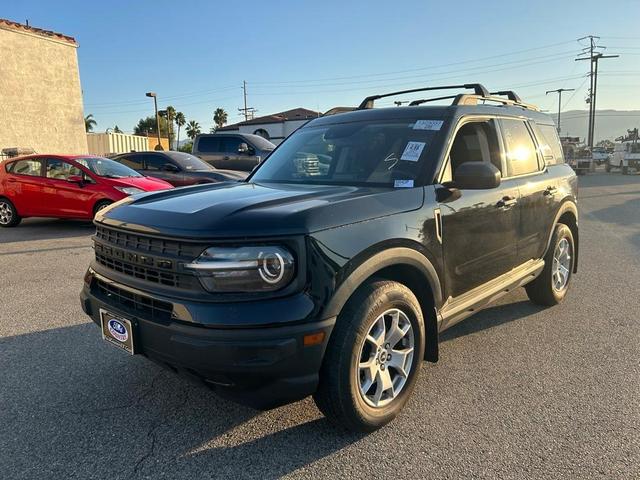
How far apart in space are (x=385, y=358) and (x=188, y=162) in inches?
415

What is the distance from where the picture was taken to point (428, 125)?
11.4 feet

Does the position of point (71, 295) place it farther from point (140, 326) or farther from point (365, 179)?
point (365, 179)

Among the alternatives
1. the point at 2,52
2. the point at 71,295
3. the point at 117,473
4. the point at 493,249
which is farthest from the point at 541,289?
the point at 2,52

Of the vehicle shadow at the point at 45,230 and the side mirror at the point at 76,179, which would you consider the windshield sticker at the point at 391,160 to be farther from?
the side mirror at the point at 76,179

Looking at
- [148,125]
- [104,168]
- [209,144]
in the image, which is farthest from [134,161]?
[148,125]

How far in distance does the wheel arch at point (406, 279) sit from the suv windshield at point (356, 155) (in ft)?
1.85

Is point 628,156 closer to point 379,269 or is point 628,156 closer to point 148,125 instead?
point 379,269

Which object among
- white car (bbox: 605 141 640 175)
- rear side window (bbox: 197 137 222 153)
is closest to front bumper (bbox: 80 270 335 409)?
rear side window (bbox: 197 137 222 153)

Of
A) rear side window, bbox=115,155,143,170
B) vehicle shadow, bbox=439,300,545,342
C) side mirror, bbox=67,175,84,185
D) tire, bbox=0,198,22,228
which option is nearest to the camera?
vehicle shadow, bbox=439,300,545,342

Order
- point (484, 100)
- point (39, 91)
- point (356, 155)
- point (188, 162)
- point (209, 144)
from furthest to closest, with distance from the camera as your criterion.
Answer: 1. point (39, 91)
2. point (209, 144)
3. point (188, 162)
4. point (484, 100)
5. point (356, 155)

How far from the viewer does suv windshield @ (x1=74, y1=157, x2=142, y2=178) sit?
32.7 ft

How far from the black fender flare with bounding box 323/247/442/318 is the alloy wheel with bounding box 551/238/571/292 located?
233 centimetres

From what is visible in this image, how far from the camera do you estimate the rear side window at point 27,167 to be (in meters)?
10.1

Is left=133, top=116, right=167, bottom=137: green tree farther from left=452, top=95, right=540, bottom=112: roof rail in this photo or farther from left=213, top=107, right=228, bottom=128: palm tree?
left=452, top=95, right=540, bottom=112: roof rail
